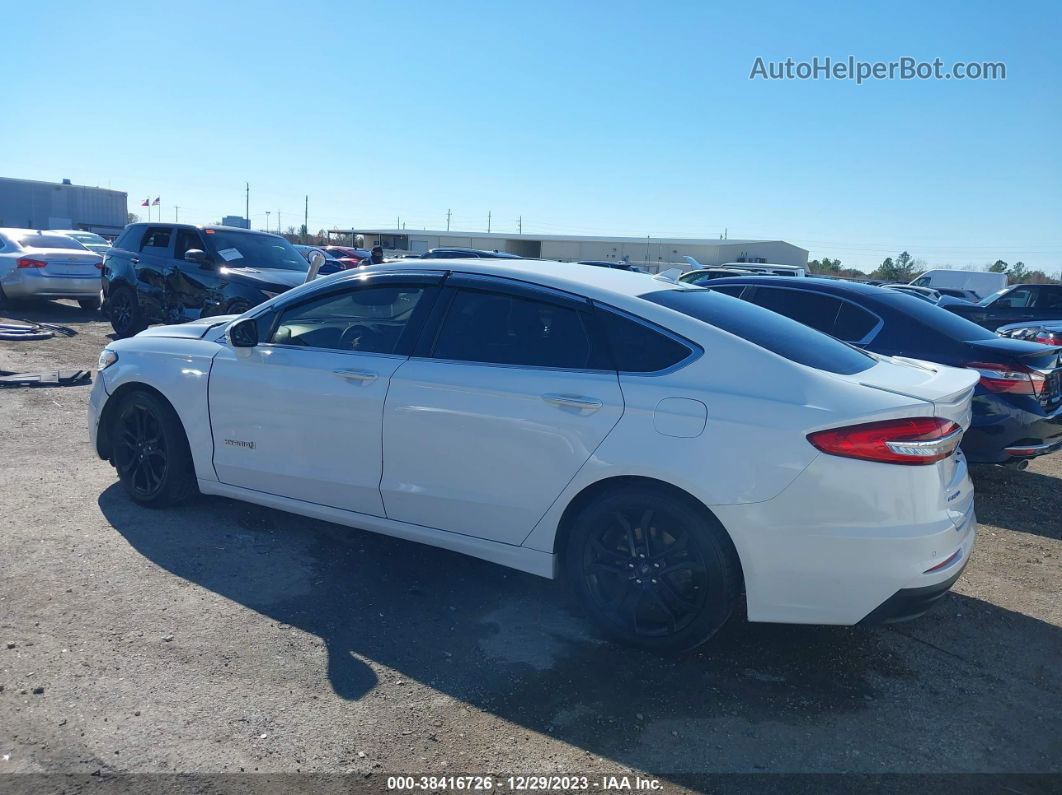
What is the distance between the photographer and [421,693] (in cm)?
322

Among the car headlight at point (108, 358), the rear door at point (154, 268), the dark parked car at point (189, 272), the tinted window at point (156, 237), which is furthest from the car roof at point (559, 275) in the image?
the tinted window at point (156, 237)

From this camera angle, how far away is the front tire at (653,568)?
3.36 m

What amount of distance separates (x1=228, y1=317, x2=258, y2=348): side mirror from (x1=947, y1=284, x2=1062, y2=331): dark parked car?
14.3 metres

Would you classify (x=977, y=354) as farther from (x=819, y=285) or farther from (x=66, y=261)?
(x=66, y=261)

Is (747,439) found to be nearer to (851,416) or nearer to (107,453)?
(851,416)

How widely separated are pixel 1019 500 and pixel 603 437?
4.45m

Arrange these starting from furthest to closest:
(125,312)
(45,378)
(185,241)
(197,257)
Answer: (125,312)
(185,241)
(197,257)
(45,378)

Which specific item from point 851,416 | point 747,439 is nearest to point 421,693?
point 747,439

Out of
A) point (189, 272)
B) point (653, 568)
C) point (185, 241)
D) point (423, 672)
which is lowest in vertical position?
A: point (423, 672)

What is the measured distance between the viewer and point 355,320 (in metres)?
4.46

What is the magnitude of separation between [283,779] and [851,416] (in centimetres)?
242

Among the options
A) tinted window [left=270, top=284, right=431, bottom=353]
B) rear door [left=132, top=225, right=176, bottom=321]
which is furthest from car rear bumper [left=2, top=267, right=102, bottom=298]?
tinted window [left=270, top=284, right=431, bottom=353]

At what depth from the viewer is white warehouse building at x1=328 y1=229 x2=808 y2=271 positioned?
206ft

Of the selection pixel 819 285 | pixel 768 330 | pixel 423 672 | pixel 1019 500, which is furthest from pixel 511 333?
Result: pixel 1019 500
